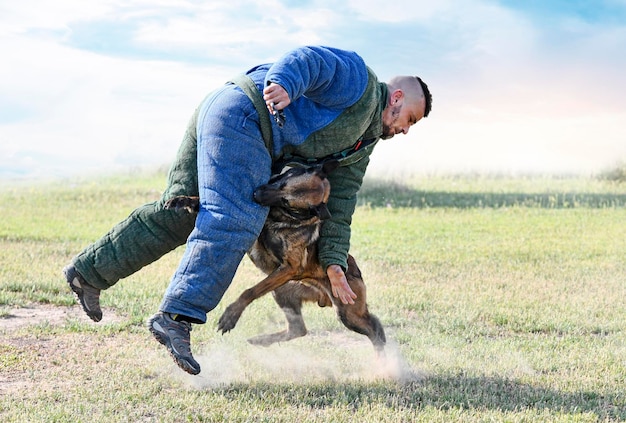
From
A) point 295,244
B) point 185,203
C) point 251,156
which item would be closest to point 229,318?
point 295,244

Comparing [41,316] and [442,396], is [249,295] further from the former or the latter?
[41,316]

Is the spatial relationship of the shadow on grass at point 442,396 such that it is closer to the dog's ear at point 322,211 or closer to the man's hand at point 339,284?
the man's hand at point 339,284

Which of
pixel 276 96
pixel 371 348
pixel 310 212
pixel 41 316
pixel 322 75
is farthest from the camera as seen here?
pixel 41 316

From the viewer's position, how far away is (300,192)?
4555mm

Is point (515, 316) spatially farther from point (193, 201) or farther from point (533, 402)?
point (193, 201)

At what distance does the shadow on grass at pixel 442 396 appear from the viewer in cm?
463

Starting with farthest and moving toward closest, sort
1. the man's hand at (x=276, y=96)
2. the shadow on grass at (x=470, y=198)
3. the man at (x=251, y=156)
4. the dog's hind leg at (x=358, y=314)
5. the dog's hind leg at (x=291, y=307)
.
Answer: the shadow on grass at (x=470, y=198)
the dog's hind leg at (x=291, y=307)
the dog's hind leg at (x=358, y=314)
the man at (x=251, y=156)
the man's hand at (x=276, y=96)

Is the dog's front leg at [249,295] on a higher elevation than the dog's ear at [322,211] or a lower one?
lower

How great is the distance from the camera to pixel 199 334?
628 centimetres

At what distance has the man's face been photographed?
4863 millimetres

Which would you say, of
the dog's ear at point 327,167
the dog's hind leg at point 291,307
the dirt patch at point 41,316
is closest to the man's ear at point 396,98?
the dog's ear at point 327,167

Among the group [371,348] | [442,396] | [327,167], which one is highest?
[327,167]

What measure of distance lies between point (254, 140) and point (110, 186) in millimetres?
15539

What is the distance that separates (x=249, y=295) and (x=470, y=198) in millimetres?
14367
